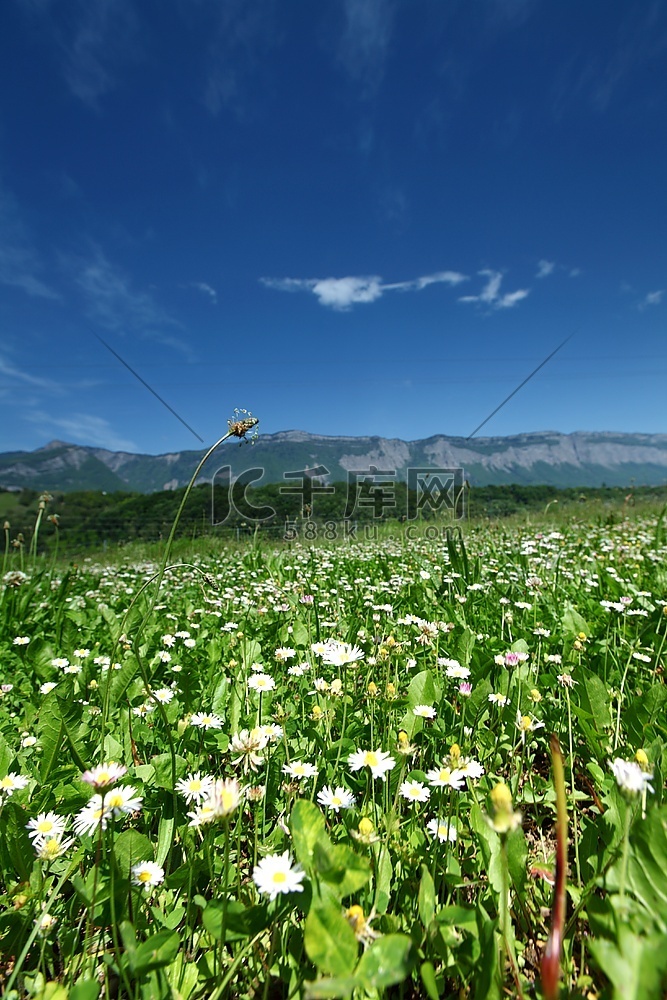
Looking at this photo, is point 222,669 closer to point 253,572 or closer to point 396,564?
point 253,572

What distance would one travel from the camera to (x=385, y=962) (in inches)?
→ 32.1

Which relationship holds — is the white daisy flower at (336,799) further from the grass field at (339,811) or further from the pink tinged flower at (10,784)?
the pink tinged flower at (10,784)

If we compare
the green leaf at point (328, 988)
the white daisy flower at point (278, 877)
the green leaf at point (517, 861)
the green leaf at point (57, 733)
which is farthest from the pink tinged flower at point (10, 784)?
the green leaf at point (517, 861)

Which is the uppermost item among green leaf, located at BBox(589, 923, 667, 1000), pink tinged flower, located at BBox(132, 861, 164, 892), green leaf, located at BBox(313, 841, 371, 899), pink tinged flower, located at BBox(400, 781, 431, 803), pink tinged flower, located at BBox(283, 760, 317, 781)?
green leaf, located at BBox(589, 923, 667, 1000)

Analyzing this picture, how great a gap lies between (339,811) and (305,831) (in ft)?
1.86

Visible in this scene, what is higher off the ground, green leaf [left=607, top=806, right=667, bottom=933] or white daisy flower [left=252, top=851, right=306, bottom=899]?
green leaf [left=607, top=806, right=667, bottom=933]

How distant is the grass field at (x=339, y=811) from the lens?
92cm

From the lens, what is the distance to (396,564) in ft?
18.1

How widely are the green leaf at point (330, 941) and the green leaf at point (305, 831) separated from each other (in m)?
0.14

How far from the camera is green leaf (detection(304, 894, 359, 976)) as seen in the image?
32.0 inches

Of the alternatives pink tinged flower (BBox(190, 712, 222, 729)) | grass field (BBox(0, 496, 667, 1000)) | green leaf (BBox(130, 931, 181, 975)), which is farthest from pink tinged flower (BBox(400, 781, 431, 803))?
pink tinged flower (BBox(190, 712, 222, 729))

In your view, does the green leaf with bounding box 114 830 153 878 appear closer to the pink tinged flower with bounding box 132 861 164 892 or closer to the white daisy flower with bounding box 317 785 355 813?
the pink tinged flower with bounding box 132 861 164 892

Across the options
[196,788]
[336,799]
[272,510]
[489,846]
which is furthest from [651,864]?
[272,510]

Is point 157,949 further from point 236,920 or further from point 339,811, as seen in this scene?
point 339,811
